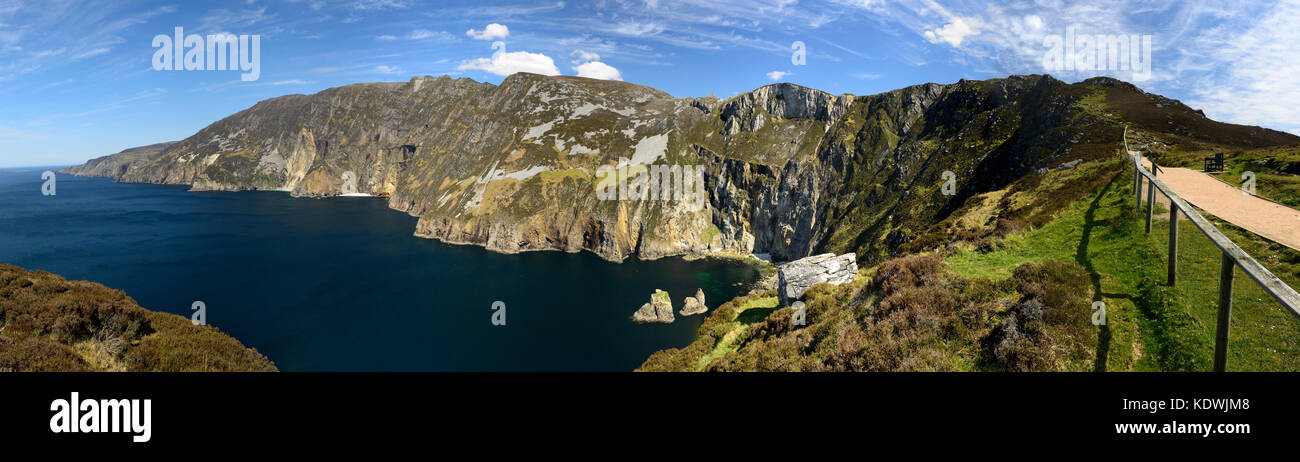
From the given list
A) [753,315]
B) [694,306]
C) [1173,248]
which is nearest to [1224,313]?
[1173,248]

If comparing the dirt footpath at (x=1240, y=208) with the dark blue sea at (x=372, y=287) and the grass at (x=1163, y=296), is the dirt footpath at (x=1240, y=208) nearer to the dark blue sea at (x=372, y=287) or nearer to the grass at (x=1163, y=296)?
the grass at (x=1163, y=296)

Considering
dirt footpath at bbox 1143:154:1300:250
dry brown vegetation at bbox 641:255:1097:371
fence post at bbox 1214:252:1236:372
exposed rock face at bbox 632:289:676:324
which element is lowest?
exposed rock face at bbox 632:289:676:324

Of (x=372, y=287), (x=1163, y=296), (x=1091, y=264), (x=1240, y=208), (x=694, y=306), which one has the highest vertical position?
(x=1240, y=208)

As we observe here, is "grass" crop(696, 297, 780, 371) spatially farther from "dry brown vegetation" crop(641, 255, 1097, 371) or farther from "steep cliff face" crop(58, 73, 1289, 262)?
"steep cliff face" crop(58, 73, 1289, 262)

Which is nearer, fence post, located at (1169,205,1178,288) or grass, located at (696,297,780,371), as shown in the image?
fence post, located at (1169,205,1178,288)

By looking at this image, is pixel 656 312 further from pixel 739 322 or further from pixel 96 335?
pixel 96 335

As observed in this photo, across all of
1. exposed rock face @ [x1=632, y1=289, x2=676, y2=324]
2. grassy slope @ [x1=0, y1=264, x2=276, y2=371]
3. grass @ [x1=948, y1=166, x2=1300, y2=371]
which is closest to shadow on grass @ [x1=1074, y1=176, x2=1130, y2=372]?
grass @ [x1=948, y1=166, x2=1300, y2=371]
